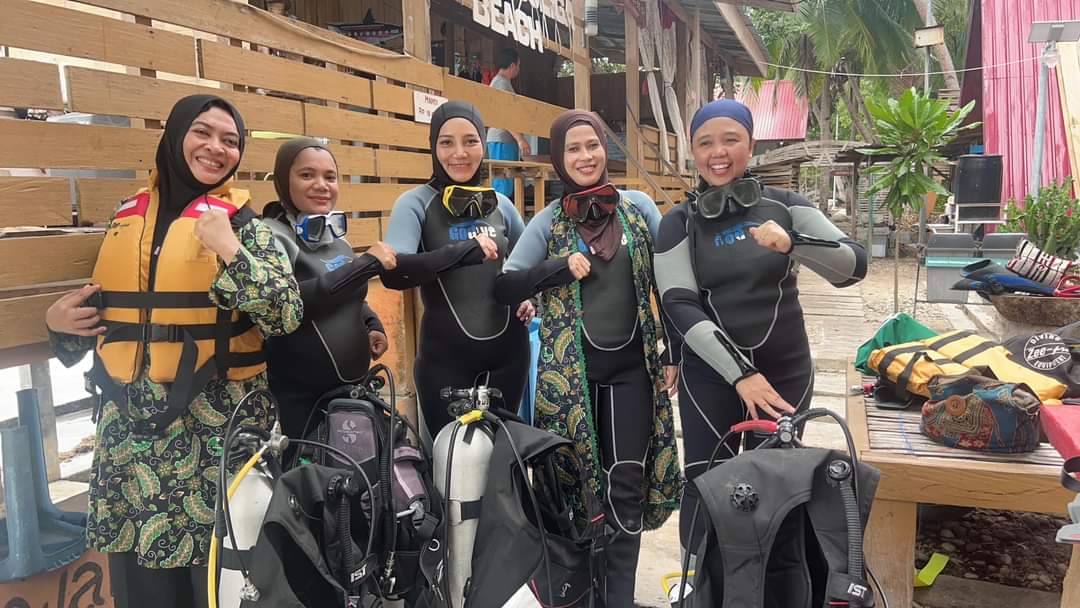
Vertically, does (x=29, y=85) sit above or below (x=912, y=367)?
above

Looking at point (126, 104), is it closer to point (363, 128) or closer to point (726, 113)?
point (363, 128)

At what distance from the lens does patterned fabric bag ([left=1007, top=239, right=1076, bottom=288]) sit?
5.10 metres

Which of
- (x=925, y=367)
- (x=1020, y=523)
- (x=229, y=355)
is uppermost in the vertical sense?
(x=229, y=355)

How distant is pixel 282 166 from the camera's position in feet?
8.66

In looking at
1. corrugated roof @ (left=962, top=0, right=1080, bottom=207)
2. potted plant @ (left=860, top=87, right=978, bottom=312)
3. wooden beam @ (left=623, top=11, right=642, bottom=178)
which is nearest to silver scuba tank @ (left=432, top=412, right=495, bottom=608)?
wooden beam @ (left=623, top=11, right=642, bottom=178)

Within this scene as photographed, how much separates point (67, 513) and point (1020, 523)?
4289 mm

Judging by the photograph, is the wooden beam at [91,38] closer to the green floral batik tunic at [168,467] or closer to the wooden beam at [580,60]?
the green floral batik tunic at [168,467]

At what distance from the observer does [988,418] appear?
2.60m

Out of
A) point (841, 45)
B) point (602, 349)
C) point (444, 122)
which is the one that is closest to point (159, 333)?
point (444, 122)

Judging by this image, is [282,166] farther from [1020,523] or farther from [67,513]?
[1020,523]

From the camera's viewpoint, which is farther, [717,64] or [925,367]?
[717,64]

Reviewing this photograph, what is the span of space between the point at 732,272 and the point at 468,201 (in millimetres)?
1021

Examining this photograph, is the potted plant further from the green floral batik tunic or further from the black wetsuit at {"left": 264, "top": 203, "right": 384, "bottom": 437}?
the green floral batik tunic

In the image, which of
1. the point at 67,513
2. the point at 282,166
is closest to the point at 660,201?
the point at 282,166
